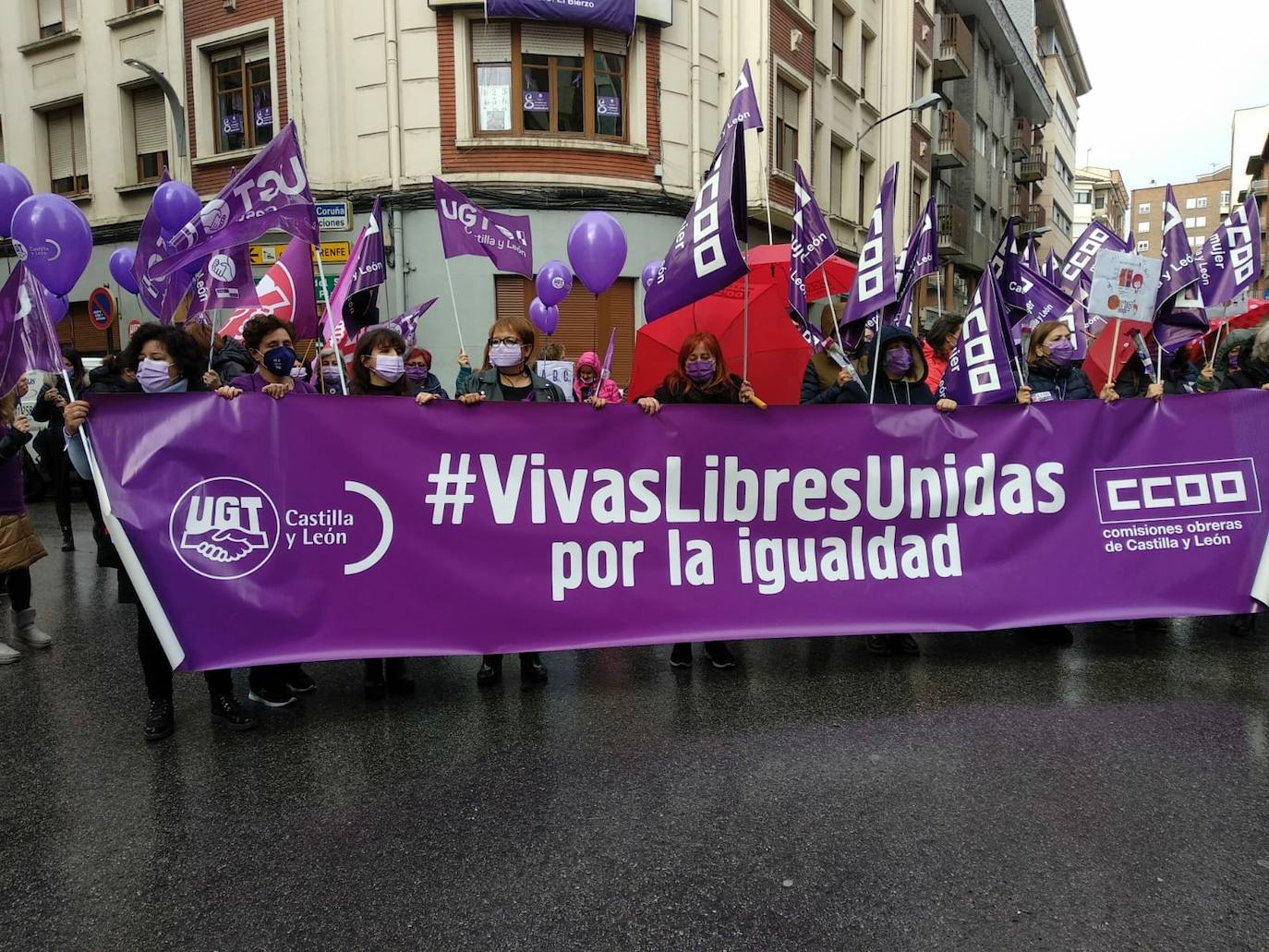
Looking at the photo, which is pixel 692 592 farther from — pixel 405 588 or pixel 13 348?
pixel 13 348

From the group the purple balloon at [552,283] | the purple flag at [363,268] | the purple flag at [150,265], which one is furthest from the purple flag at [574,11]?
the purple flag at [363,268]

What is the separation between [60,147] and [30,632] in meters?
17.9

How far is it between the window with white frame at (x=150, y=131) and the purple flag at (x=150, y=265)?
33.7 ft

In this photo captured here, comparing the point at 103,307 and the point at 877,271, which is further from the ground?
the point at 103,307

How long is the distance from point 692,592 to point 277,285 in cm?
463

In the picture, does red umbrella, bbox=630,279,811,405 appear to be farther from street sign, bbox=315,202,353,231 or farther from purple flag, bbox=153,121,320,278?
street sign, bbox=315,202,353,231

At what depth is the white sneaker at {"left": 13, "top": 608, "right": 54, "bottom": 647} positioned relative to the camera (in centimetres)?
567

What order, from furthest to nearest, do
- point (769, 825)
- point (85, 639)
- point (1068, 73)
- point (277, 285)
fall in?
point (1068, 73) → point (277, 285) → point (85, 639) → point (769, 825)

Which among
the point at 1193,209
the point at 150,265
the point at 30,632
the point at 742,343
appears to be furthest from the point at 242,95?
the point at 1193,209

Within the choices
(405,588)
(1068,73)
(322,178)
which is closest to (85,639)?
(405,588)

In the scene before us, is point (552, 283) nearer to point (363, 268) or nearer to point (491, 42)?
point (363, 268)

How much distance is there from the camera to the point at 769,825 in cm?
314

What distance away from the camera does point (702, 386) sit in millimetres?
4926

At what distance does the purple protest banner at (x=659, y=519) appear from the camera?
4066mm
